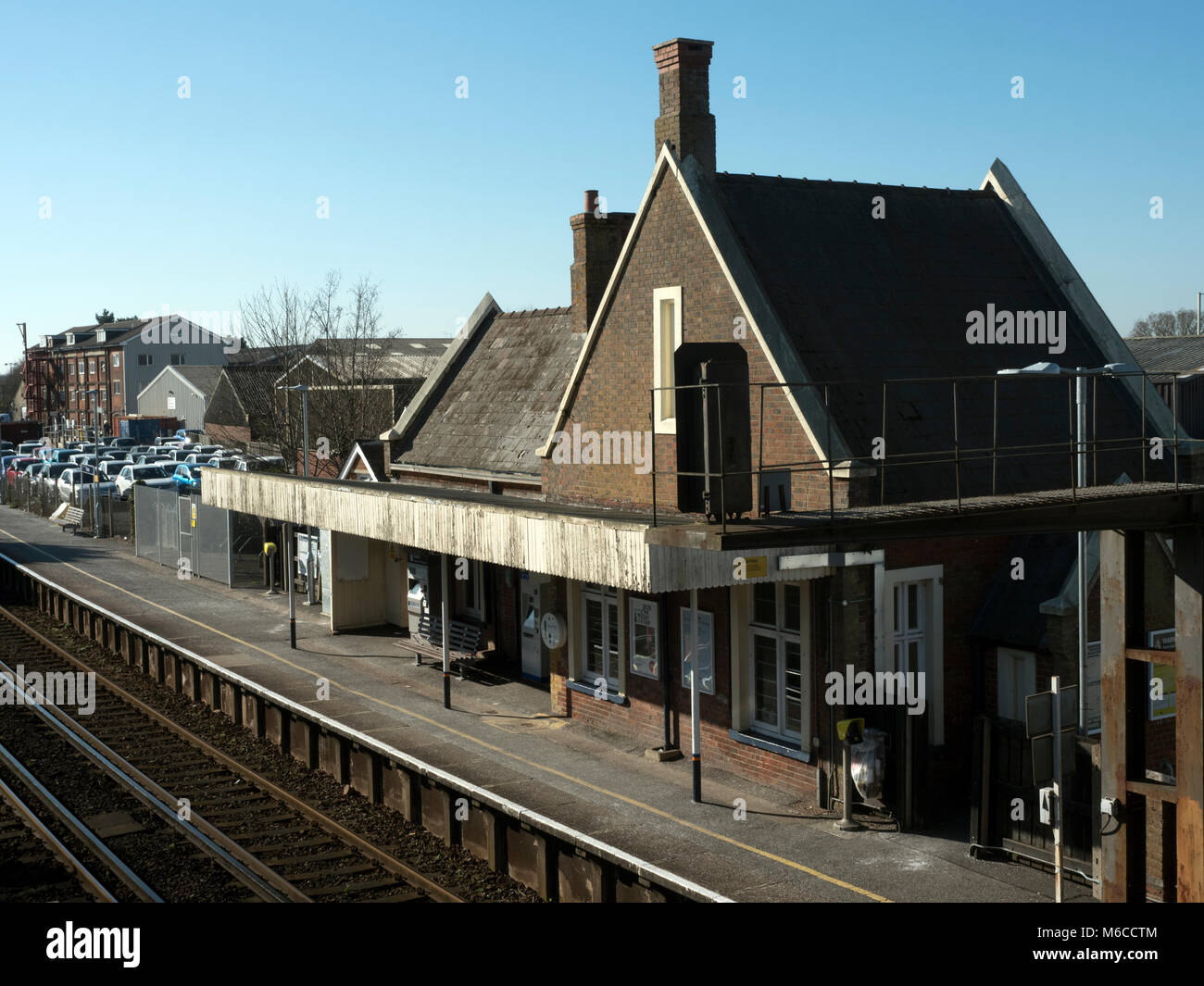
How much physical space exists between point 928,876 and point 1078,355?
9447 mm

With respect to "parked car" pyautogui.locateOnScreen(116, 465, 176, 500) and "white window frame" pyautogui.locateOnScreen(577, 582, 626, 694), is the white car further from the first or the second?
"white window frame" pyautogui.locateOnScreen(577, 582, 626, 694)

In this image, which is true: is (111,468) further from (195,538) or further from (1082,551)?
(1082,551)

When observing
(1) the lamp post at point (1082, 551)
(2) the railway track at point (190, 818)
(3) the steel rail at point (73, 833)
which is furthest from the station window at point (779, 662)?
(3) the steel rail at point (73, 833)

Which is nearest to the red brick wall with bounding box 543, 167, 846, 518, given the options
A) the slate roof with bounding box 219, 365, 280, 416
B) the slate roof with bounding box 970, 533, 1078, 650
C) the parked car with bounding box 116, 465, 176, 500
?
the slate roof with bounding box 970, 533, 1078, 650

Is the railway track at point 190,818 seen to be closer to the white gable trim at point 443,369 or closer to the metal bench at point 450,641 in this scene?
the metal bench at point 450,641

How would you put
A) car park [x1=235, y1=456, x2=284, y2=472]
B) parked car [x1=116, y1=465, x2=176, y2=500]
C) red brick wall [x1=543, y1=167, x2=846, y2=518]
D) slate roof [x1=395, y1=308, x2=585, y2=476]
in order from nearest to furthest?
red brick wall [x1=543, y1=167, x2=846, y2=518] → slate roof [x1=395, y1=308, x2=585, y2=476] → car park [x1=235, y1=456, x2=284, y2=472] → parked car [x1=116, y1=465, x2=176, y2=500]

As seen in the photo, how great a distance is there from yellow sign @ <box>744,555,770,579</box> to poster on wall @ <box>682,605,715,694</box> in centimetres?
411

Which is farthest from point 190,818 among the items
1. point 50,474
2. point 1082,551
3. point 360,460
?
point 50,474

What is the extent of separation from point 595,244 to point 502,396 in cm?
450

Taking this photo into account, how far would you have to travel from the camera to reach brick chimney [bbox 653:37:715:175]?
18219mm

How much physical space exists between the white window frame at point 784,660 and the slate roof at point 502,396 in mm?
7585

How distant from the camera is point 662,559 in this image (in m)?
14.5
